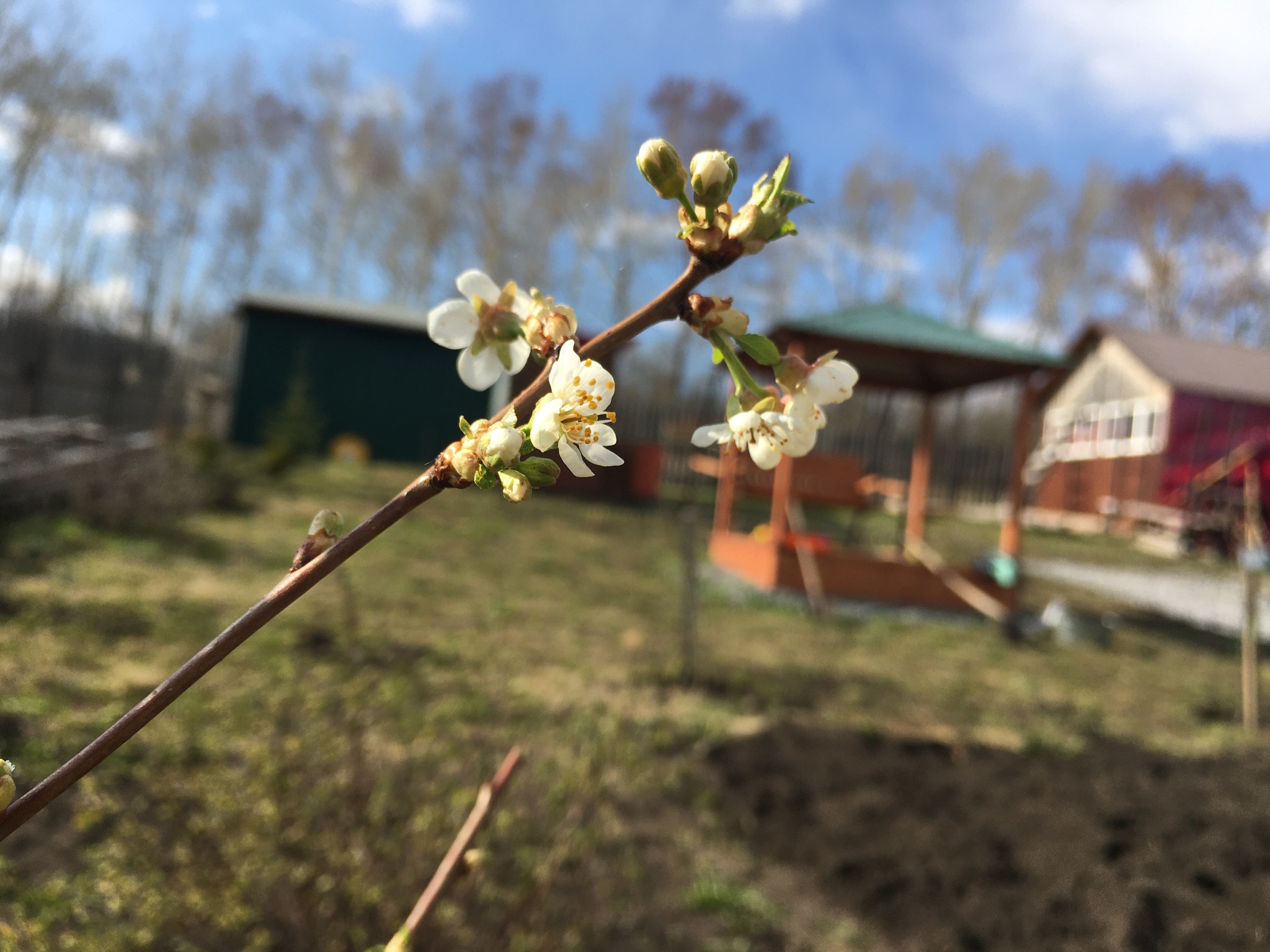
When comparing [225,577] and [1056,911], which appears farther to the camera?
[225,577]

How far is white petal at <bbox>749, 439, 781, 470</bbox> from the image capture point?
22.2 inches

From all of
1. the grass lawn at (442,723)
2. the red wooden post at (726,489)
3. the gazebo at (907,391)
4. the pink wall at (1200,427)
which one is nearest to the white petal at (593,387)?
the grass lawn at (442,723)

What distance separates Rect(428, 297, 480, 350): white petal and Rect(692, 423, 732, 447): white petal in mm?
176

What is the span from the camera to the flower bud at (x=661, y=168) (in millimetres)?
519

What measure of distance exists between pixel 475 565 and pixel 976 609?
3.76 meters

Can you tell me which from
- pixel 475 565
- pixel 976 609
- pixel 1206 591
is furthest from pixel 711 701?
pixel 1206 591

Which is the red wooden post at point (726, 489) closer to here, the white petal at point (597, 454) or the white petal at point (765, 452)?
the white petal at point (765, 452)

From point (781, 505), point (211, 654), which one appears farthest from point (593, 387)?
→ point (781, 505)

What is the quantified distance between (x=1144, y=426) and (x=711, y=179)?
17.4 m

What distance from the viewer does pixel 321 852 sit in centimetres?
176

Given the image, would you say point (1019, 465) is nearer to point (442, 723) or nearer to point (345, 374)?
point (442, 723)

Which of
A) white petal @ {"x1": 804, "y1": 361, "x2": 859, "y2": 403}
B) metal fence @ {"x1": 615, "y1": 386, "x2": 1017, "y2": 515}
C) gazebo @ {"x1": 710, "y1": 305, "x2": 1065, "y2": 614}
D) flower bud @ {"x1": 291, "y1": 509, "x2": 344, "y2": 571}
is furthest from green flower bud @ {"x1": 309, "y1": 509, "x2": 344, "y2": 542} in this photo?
metal fence @ {"x1": 615, "y1": 386, "x2": 1017, "y2": 515}

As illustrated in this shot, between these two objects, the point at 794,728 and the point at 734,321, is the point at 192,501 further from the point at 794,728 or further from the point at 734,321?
the point at 734,321

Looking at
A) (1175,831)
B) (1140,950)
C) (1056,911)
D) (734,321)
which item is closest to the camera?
(734,321)
